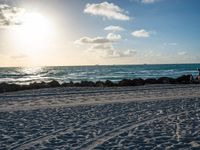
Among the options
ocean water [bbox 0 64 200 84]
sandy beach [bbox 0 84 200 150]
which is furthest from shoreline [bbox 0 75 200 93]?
ocean water [bbox 0 64 200 84]

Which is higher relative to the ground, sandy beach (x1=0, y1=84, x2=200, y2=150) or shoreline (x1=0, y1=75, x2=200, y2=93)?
shoreline (x1=0, y1=75, x2=200, y2=93)

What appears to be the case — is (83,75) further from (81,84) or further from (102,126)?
(102,126)

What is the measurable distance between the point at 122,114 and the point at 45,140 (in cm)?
445

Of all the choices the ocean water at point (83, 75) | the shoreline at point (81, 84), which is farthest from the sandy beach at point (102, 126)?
the ocean water at point (83, 75)

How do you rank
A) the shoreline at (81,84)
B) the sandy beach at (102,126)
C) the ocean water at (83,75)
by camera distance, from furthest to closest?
the ocean water at (83,75) < the shoreline at (81,84) < the sandy beach at (102,126)

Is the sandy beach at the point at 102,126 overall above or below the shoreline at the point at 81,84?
below

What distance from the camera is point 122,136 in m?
9.30

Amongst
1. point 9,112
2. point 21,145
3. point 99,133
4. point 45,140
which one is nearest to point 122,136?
point 99,133

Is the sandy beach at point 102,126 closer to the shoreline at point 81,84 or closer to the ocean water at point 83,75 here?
the shoreline at point 81,84

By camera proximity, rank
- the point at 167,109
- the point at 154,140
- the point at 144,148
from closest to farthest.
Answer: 1. the point at 144,148
2. the point at 154,140
3. the point at 167,109

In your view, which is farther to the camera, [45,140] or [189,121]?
[189,121]

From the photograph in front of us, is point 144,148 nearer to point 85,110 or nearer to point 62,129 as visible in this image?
point 62,129

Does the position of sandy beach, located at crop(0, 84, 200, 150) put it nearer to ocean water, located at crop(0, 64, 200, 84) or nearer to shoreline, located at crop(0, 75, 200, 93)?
shoreline, located at crop(0, 75, 200, 93)

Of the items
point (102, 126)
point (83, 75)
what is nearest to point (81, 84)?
point (102, 126)
